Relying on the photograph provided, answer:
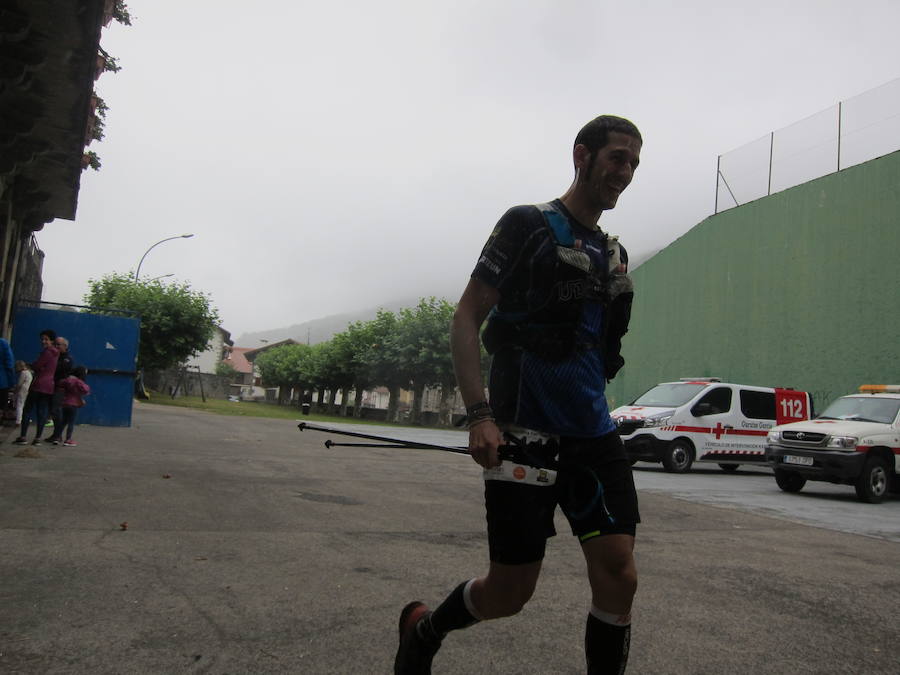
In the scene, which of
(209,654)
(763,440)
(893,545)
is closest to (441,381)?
(763,440)

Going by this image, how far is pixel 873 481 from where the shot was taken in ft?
36.4

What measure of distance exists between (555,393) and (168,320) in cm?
4064

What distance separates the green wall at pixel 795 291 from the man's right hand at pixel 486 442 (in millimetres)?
18573

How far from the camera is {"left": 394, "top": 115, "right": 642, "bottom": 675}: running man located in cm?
222

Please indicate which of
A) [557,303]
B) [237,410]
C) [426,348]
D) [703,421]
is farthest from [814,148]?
[426,348]

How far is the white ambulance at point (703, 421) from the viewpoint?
1466 centimetres

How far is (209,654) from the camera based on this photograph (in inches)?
118

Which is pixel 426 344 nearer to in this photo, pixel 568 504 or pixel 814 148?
pixel 814 148

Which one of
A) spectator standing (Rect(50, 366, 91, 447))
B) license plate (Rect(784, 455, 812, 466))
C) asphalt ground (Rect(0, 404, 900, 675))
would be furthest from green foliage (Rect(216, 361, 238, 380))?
asphalt ground (Rect(0, 404, 900, 675))

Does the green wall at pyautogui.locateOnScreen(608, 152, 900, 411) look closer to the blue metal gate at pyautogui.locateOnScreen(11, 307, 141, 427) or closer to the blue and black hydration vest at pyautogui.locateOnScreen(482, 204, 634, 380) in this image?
the blue metal gate at pyautogui.locateOnScreen(11, 307, 141, 427)

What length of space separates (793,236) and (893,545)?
655 inches

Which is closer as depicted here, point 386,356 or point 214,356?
point 386,356

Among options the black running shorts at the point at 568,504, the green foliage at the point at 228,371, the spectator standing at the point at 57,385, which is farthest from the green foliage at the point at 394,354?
the green foliage at the point at 228,371

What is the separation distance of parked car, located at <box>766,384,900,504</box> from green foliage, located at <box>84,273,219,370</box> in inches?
1357
